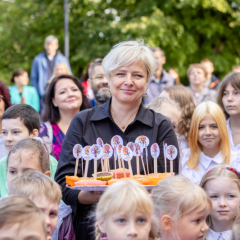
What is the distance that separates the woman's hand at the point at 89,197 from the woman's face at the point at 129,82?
83 cm

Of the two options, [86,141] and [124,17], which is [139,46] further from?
[124,17]

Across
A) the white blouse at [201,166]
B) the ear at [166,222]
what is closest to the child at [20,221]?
the ear at [166,222]

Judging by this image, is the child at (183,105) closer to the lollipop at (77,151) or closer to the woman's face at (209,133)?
the woman's face at (209,133)

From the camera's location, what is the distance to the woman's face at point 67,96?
16.7 ft

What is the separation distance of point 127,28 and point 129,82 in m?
9.96

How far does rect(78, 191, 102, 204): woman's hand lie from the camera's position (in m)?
3.01

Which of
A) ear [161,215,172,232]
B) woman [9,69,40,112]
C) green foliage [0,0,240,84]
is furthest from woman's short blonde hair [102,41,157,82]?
green foliage [0,0,240,84]

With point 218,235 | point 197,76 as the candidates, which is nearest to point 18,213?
point 218,235

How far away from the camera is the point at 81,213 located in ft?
10.7

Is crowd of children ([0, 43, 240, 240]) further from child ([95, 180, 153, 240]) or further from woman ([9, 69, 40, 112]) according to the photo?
woman ([9, 69, 40, 112])

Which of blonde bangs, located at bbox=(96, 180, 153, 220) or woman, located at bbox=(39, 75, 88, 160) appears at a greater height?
woman, located at bbox=(39, 75, 88, 160)

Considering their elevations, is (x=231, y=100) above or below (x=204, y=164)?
above

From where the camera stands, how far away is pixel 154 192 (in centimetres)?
308

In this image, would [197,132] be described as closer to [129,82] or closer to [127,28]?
[129,82]
